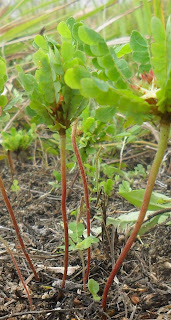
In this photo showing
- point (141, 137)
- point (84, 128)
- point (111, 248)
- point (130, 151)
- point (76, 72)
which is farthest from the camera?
point (141, 137)

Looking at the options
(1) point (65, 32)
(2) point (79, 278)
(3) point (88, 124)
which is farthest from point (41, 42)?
(2) point (79, 278)

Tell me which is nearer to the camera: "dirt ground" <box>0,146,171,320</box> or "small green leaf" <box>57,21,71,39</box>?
"small green leaf" <box>57,21,71,39</box>

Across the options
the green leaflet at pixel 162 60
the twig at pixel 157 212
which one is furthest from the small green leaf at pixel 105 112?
the twig at pixel 157 212

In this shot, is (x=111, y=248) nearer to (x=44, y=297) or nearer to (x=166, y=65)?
(x=44, y=297)

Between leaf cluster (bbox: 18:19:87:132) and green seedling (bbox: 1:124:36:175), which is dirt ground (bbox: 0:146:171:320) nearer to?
leaf cluster (bbox: 18:19:87:132)

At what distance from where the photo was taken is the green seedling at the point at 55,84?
738 mm

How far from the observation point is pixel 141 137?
2.10 metres

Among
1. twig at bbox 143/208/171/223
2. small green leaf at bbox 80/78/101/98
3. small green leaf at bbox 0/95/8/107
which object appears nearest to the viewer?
small green leaf at bbox 80/78/101/98

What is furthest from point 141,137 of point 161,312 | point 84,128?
point 161,312

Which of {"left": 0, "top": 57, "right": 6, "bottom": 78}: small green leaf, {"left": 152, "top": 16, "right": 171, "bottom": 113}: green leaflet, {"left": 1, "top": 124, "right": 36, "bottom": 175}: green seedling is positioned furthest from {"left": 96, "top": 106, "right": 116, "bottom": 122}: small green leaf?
{"left": 1, "top": 124, "right": 36, "bottom": 175}: green seedling

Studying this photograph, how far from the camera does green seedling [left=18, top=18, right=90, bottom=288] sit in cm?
74

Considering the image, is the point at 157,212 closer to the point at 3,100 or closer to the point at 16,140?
the point at 3,100

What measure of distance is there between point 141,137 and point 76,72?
150 centimetres

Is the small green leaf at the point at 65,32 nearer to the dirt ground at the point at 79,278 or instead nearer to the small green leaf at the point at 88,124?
the small green leaf at the point at 88,124
